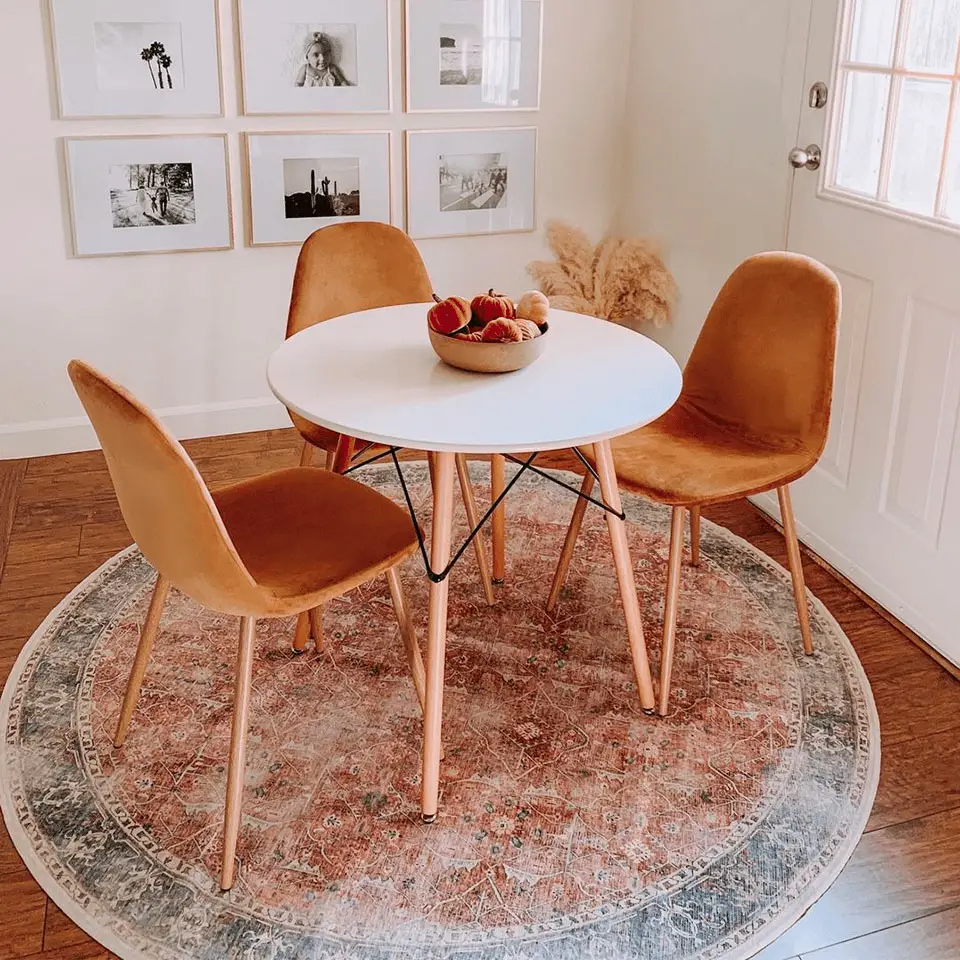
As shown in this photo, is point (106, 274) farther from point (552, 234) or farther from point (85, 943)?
point (85, 943)

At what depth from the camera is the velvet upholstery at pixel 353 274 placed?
9.22ft

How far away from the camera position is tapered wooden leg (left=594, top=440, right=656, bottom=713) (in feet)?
7.13

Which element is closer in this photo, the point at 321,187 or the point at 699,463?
the point at 699,463

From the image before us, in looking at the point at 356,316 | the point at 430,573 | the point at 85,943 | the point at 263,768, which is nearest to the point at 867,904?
the point at 430,573

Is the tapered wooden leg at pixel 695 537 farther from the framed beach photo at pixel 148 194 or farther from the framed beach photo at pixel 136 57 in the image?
the framed beach photo at pixel 136 57

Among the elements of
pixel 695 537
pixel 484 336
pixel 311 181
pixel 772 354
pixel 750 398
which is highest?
pixel 311 181

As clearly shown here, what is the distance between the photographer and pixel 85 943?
70.7 inches

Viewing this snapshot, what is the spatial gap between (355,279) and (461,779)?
1330 mm

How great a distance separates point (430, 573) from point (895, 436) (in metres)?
1.35

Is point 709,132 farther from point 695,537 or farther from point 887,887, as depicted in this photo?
point 887,887

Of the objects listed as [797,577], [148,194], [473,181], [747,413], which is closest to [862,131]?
[747,413]

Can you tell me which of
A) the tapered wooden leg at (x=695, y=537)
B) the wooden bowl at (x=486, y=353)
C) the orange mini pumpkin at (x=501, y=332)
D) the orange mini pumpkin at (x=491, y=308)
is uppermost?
the orange mini pumpkin at (x=491, y=308)

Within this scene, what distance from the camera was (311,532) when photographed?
6.77ft

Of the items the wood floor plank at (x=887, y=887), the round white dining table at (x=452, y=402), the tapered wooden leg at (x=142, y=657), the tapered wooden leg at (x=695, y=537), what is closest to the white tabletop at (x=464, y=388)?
the round white dining table at (x=452, y=402)
